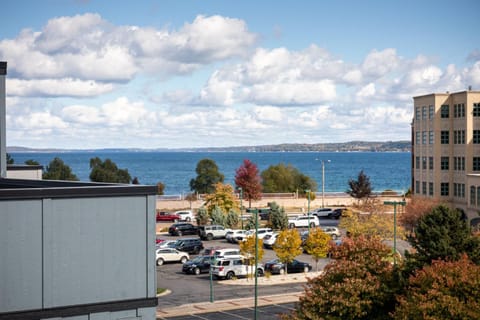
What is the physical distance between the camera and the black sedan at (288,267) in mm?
54594

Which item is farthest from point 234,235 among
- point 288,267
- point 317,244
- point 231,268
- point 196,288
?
point 196,288

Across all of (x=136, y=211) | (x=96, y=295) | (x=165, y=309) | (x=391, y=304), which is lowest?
(x=165, y=309)

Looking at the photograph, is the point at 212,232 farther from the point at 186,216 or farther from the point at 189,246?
the point at 186,216

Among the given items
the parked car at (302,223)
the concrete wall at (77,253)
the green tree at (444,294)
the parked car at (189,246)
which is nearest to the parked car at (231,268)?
the parked car at (189,246)

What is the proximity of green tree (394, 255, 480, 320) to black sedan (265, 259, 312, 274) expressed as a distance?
87.5 ft

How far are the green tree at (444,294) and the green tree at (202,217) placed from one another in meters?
52.6

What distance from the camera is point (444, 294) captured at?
2678 cm

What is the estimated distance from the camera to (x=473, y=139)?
7100 cm

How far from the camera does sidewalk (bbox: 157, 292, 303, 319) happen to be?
136ft

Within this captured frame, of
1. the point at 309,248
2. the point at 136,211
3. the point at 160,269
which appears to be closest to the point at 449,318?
the point at 136,211

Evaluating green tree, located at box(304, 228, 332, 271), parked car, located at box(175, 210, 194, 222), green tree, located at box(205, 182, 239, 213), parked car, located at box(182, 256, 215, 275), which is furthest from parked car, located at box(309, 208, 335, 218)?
parked car, located at box(182, 256, 215, 275)

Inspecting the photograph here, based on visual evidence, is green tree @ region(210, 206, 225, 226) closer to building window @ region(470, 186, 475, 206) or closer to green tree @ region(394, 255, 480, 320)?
building window @ region(470, 186, 475, 206)

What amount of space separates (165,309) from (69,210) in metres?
22.8

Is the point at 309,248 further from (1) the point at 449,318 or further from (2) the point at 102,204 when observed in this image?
(2) the point at 102,204
